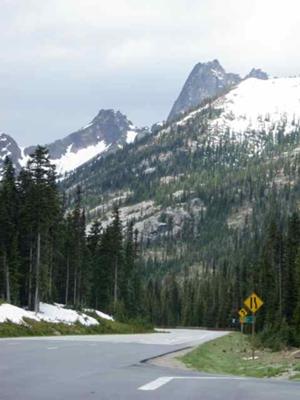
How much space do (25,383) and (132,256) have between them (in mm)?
90421

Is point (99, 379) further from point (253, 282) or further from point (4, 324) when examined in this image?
point (253, 282)

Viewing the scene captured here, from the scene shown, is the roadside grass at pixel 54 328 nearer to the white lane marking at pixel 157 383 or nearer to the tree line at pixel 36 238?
the tree line at pixel 36 238

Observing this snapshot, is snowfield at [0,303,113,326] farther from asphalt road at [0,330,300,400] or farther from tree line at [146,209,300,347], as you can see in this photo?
asphalt road at [0,330,300,400]

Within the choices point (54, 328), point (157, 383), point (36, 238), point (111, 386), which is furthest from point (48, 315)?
point (111, 386)

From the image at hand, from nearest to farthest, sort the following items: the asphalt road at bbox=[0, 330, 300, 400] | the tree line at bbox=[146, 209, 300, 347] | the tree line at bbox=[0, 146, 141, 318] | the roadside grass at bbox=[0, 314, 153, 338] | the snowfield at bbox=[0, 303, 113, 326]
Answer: the asphalt road at bbox=[0, 330, 300, 400] < the roadside grass at bbox=[0, 314, 153, 338] < the snowfield at bbox=[0, 303, 113, 326] < the tree line at bbox=[0, 146, 141, 318] < the tree line at bbox=[146, 209, 300, 347]

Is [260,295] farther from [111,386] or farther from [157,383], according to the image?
[111,386]

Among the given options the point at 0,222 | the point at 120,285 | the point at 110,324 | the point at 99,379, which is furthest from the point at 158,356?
the point at 120,285

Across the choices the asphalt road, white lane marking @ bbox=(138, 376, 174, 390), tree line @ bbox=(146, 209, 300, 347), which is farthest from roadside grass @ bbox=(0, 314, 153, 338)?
white lane marking @ bbox=(138, 376, 174, 390)

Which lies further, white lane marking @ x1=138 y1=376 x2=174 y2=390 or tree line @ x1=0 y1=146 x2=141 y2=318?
tree line @ x1=0 y1=146 x2=141 y2=318

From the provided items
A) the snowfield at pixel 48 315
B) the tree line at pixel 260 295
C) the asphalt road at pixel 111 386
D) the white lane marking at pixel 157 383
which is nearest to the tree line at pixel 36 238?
the snowfield at pixel 48 315

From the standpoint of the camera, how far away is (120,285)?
101562 millimetres

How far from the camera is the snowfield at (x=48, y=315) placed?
4722 cm

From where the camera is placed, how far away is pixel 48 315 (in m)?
60.0

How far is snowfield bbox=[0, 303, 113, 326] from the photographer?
4722 centimetres
